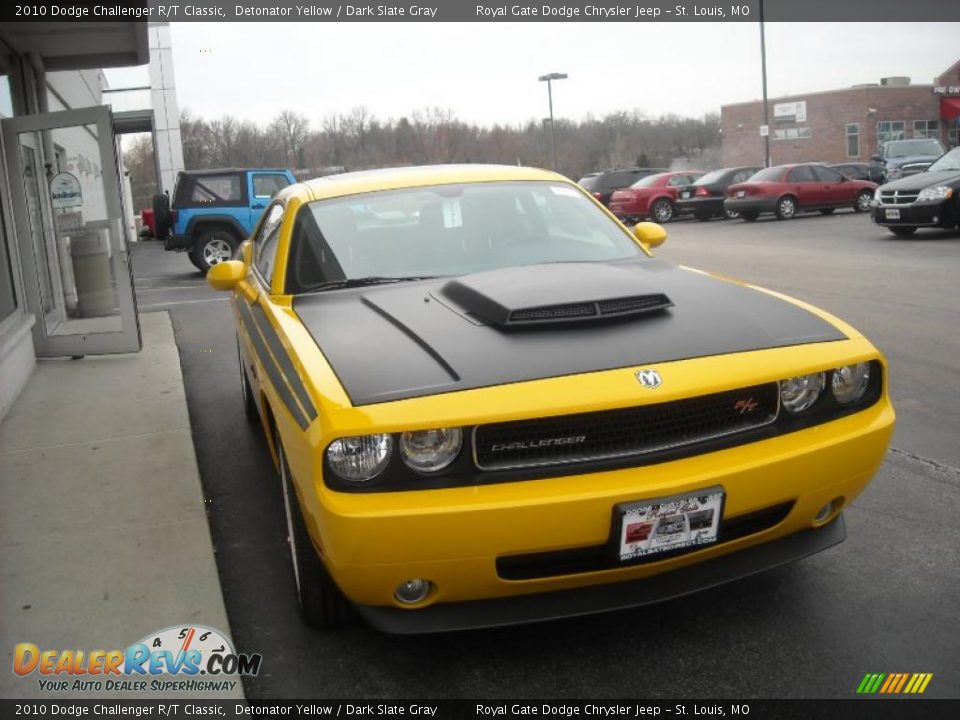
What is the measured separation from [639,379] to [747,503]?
1.57 feet

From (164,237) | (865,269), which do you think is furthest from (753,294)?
(164,237)

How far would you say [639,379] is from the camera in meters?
2.59

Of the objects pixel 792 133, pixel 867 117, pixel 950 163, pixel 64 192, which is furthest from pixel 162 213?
pixel 792 133

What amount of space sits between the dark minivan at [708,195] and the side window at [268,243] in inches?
838

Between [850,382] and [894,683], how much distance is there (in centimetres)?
93

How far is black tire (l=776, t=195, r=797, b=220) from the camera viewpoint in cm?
2292

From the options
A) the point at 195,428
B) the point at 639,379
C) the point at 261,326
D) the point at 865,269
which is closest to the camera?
the point at 639,379

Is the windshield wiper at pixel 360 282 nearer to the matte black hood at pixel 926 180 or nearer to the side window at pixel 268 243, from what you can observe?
the side window at pixel 268 243

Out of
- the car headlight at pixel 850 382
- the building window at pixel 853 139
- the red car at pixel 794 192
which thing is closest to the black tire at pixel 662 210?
the red car at pixel 794 192

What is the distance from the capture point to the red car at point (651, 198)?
2562 centimetres

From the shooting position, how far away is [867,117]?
171ft

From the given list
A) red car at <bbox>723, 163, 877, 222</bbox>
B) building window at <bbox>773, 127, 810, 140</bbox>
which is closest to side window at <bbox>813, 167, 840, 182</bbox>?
red car at <bbox>723, 163, 877, 222</bbox>

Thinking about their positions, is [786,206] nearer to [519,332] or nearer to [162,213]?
[162,213]

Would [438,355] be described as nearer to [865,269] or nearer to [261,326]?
[261,326]
